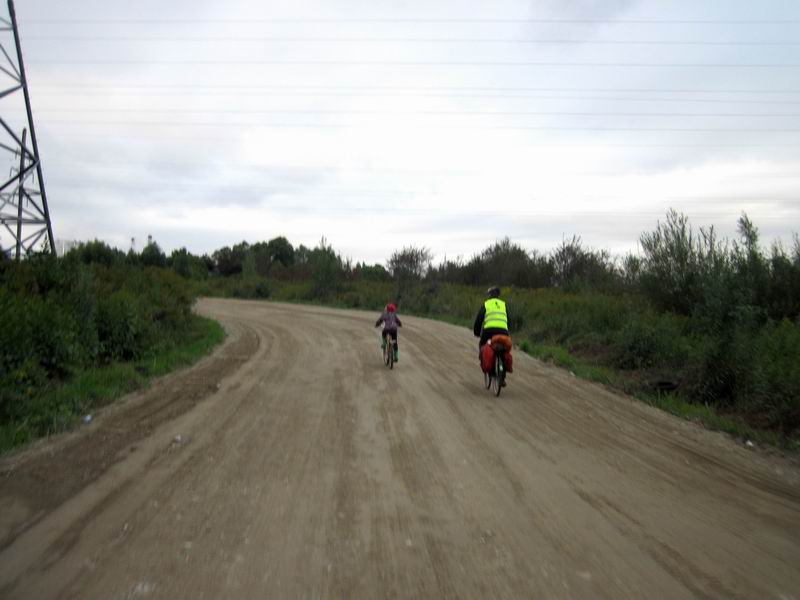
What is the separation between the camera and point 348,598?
3545 mm

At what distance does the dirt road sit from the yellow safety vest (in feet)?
6.92

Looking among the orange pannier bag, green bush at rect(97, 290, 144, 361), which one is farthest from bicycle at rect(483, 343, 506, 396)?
green bush at rect(97, 290, 144, 361)

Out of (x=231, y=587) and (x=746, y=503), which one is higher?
(x=231, y=587)

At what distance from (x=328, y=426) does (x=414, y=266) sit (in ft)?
121

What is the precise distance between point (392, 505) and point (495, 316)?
6686 millimetres

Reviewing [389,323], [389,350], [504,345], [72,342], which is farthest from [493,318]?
[72,342]

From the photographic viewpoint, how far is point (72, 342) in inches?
417

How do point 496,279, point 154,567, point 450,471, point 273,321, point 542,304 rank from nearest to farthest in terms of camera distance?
point 154,567
point 450,471
point 542,304
point 273,321
point 496,279

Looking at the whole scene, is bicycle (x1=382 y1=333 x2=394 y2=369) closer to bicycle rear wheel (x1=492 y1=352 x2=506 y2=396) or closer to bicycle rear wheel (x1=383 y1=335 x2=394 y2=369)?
bicycle rear wheel (x1=383 y1=335 x2=394 y2=369)

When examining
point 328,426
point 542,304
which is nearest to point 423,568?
point 328,426

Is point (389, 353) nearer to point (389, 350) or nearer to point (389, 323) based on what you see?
point (389, 350)

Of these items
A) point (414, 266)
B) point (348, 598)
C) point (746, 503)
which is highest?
point (414, 266)

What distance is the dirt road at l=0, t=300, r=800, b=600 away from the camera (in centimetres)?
380

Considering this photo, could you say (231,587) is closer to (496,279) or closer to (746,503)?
→ (746,503)
